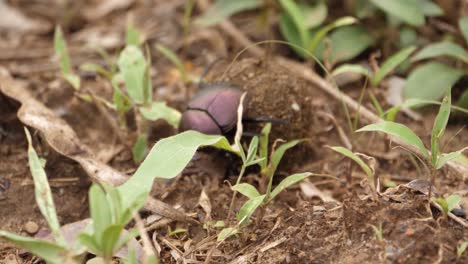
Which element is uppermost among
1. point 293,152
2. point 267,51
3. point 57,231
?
point 57,231

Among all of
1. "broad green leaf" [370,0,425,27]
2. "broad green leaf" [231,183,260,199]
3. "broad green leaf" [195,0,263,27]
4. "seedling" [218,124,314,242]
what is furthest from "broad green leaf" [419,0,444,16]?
"broad green leaf" [231,183,260,199]

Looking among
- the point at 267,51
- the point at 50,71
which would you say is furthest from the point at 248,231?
the point at 50,71

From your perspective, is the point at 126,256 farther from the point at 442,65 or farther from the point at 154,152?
the point at 442,65

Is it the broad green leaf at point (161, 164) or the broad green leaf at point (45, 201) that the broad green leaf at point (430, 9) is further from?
the broad green leaf at point (45, 201)

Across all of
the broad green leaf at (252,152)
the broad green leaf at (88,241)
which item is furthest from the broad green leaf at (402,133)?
the broad green leaf at (88,241)

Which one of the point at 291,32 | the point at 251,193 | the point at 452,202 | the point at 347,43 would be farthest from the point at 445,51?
the point at 251,193

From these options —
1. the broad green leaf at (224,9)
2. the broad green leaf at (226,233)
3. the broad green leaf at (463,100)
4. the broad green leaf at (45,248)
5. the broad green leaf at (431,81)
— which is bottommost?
the broad green leaf at (463,100)

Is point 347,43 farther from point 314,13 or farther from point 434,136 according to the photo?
point 434,136
